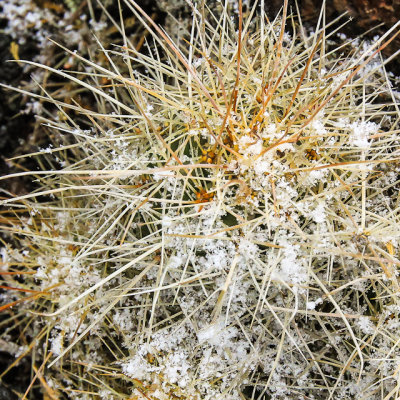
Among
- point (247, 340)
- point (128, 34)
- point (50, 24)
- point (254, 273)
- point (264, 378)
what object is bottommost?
point (264, 378)

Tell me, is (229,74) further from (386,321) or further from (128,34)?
(128,34)

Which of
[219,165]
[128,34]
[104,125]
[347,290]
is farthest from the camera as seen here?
[128,34]

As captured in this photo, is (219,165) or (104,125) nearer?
(219,165)

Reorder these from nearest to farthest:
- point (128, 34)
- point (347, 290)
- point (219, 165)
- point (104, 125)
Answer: point (219, 165) < point (347, 290) < point (104, 125) < point (128, 34)

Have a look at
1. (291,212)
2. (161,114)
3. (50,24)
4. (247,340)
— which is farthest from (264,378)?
(50,24)

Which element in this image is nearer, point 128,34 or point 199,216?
point 199,216

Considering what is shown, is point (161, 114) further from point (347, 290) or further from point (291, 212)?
point (347, 290)

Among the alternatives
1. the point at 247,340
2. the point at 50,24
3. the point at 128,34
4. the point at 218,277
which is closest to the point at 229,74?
the point at 218,277

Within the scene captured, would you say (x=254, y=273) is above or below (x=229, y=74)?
below

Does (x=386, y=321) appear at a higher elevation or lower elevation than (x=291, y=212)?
lower
